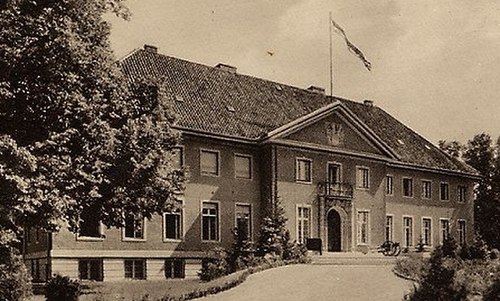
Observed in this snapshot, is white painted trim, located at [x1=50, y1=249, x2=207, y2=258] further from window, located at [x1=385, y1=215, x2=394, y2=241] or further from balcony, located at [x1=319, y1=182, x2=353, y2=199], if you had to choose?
window, located at [x1=385, y1=215, x2=394, y2=241]

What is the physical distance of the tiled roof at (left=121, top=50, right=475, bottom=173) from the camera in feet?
115

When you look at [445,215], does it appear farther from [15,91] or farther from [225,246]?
[15,91]

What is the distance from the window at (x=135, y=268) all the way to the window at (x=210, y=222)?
3.49m

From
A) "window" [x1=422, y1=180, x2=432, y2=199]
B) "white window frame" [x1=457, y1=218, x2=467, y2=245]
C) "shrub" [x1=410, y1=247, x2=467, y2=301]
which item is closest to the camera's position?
"shrub" [x1=410, y1=247, x2=467, y2=301]

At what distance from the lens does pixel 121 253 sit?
31.8m

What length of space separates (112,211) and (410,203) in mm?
25604

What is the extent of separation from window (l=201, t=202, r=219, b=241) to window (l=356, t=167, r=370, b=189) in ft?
32.0

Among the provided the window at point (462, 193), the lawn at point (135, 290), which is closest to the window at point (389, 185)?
the window at point (462, 193)

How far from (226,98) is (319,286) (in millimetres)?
17243

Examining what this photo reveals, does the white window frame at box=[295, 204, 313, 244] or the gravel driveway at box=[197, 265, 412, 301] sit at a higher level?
the white window frame at box=[295, 204, 313, 244]

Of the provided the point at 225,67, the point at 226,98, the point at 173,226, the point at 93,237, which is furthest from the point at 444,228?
the point at 93,237

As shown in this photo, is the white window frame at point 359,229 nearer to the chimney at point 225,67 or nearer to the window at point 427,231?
the window at point 427,231

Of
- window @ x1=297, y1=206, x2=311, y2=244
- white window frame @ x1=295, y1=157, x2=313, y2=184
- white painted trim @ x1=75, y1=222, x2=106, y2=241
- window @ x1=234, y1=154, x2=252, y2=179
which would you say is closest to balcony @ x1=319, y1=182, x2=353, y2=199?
white window frame @ x1=295, y1=157, x2=313, y2=184

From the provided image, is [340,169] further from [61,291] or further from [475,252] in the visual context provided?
[61,291]
